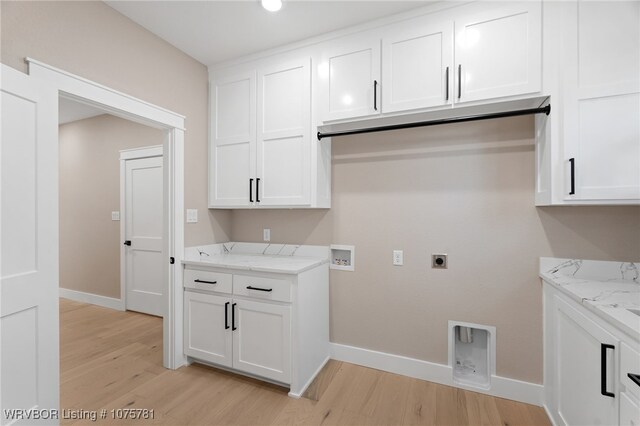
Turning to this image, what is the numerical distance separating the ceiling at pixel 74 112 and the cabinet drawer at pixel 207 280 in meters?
2.81

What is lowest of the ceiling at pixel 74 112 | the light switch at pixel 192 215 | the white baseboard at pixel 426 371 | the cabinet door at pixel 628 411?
the white baseboard at pixel 426 371

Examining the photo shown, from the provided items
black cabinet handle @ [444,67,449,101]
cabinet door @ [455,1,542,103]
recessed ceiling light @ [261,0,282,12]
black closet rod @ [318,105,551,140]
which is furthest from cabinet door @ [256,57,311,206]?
cabinet door @ [455,1,542,103]

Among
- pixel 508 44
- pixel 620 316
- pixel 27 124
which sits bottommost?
pixel 620 316

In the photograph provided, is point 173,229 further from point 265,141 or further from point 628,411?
point 628,411

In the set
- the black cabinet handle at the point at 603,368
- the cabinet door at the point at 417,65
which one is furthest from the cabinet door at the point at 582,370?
the cabinet door at the point at 417,65

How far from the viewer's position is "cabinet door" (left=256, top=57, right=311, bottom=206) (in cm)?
238

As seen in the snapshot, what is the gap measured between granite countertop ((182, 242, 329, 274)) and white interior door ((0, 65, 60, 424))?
986 millimetres

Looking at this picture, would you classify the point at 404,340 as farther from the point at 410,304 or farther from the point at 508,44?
the point at 508,44

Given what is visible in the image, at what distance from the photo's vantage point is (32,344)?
1556 mm

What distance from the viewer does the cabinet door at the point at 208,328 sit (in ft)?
7.59

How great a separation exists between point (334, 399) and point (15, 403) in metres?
1.81

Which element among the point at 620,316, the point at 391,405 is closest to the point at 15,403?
the point at 391,405

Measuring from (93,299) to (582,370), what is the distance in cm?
536

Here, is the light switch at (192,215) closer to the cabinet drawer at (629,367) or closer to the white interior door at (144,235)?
the white interior door at (144,235)
